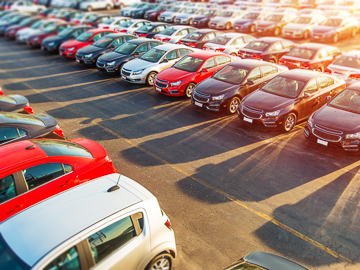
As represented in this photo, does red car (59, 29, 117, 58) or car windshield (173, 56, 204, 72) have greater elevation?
red car (59, 29, 117, 58)

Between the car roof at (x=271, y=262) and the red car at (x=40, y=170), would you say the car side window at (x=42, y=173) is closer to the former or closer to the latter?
the red car at (x=40, y=170)

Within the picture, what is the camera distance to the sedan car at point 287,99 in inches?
398

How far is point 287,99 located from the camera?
34.1ft

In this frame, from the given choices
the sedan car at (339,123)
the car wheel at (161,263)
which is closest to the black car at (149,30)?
the sedan car at (339,123)

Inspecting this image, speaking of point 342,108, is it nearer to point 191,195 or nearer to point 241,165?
point 241,165

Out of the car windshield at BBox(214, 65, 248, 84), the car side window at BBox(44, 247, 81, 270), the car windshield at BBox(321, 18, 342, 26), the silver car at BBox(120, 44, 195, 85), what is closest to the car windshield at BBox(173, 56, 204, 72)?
the silver car at BBox(120, 44, 195, 85)

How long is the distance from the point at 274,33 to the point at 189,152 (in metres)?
20.9

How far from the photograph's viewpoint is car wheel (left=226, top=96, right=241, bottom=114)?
11.6 m

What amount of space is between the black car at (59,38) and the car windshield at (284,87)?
51.3 ft

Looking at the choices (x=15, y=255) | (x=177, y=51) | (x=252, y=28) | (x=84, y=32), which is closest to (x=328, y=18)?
(x=252, y=28)

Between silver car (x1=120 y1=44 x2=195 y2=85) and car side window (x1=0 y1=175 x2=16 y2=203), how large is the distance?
988cm

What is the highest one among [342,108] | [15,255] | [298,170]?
[15,255]

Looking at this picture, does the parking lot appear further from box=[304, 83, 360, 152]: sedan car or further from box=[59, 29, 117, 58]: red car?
box=[59, 29, 117, 58]: red car

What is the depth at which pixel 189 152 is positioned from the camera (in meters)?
9.11
